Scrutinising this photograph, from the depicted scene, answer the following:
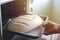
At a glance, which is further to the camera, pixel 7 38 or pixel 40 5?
pixel 40 5

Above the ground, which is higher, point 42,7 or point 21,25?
point 42,7

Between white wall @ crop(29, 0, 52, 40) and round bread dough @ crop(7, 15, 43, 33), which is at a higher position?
white wall @ crop(29, 0, 52, 40)

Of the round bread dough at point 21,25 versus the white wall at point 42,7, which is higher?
the white wall at point 42,7

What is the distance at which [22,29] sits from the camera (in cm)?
73

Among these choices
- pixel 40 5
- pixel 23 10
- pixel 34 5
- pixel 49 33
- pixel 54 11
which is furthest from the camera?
pixel 54 11

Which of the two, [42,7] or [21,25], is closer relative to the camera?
[21,25]

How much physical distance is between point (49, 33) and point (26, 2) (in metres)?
0.35

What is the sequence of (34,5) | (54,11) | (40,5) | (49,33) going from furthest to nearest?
(54,11)
(40,5)
(34,5)
(49,33)

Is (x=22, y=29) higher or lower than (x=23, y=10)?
lower

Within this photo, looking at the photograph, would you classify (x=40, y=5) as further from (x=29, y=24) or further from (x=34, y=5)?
(x=29, y=24)

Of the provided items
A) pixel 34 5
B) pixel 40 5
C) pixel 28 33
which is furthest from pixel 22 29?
pixel 40 5

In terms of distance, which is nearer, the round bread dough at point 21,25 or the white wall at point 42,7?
the round bread dough at point 21,25

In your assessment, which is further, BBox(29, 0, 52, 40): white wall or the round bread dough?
BBox(29, 0, 52, 40): white wall

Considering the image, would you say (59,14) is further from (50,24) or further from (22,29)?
(22,29)
